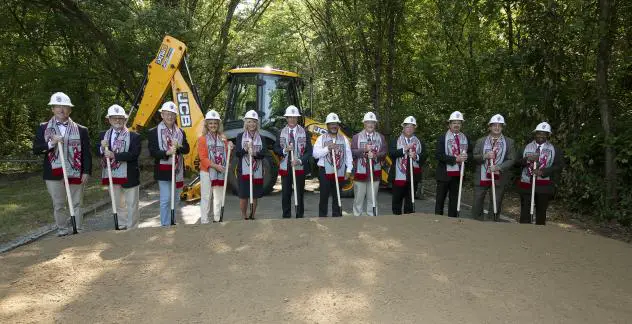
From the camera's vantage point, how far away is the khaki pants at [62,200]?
594 centimetres

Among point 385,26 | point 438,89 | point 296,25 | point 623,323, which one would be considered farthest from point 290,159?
point 296,25

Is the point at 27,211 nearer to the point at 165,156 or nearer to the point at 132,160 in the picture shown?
the point at 132,160

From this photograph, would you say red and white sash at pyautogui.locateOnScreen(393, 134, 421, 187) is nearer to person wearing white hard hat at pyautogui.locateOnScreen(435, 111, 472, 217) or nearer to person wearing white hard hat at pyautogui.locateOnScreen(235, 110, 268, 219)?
person wearing white hard hat at pyautogui.locateOnScreen(435, 111, 472, 217)

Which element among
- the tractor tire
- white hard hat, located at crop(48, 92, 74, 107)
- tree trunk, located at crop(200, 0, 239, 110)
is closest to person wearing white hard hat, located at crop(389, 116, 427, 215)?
the tractor tire

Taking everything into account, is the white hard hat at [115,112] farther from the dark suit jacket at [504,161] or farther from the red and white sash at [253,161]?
the dark suit jacket at [504,161]

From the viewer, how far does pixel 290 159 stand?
7.16 meters

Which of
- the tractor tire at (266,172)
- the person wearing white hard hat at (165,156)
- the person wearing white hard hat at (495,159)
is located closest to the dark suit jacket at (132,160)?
the person wearing white hard hat at (165,156)

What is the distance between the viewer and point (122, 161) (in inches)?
242

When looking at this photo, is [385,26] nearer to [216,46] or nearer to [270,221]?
[216,46]

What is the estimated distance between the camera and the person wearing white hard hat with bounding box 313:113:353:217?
705cm

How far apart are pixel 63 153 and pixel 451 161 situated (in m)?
5.08

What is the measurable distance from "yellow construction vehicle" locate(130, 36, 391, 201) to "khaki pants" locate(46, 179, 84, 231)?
3379 mm

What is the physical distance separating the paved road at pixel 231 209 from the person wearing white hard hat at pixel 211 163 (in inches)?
37.5

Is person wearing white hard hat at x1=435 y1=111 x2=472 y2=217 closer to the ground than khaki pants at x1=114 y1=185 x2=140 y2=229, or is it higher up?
higher up
